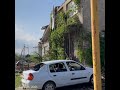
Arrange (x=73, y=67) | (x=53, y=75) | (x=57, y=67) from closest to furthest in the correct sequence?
(x=53, y=75) → (x=57, y=67) → (x=73, y=67)

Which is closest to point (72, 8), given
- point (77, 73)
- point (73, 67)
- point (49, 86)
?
point (73, 67)

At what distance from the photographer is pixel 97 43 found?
11.9 ft

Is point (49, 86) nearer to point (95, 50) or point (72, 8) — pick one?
point (95, 50)

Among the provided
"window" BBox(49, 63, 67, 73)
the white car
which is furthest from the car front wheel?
"window" BBox(49, 63, 67, 73)

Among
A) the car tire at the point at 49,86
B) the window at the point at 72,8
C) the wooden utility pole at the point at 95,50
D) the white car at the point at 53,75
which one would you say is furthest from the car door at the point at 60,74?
the window at the point at 72,8

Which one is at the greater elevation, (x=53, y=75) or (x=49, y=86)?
(x=53, y=75)

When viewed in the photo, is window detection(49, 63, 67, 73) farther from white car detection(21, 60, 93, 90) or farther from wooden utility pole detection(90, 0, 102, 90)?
wooden utility pole detection(90, 0, 102, 90)

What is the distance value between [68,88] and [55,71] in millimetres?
811

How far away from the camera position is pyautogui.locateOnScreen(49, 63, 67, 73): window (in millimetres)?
9758

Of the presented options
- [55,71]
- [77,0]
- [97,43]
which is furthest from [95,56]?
[77,0]

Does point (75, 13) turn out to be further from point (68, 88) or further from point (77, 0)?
point (68, 88)

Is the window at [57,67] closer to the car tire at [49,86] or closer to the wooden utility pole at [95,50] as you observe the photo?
the car tire at [49,86]

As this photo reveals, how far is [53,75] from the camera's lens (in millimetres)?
9742

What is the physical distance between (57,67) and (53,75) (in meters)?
0.36
